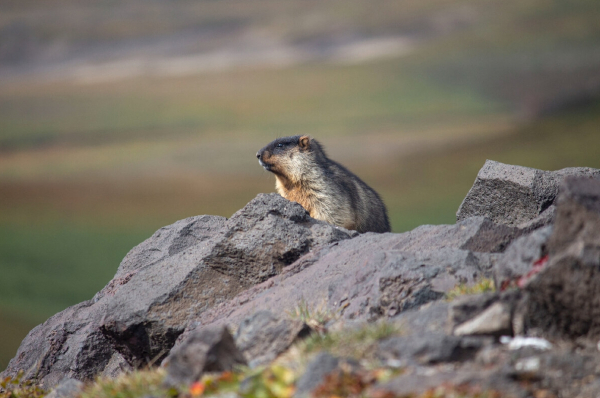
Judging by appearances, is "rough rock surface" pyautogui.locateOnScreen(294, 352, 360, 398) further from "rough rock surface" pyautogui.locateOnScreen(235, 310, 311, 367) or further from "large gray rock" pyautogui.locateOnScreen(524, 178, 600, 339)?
"large gray rock" pyautogui.locateOnScreen(524, 178, 600, 339)

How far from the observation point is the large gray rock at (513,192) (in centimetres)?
697

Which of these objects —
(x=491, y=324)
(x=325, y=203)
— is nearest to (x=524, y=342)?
(x=491, y=324)

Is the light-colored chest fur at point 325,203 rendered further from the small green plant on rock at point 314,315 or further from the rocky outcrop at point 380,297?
the small green plant on rock at point 314,315

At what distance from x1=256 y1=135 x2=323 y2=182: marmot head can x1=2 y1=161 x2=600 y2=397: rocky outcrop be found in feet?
5.25

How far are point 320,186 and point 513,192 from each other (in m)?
2.93

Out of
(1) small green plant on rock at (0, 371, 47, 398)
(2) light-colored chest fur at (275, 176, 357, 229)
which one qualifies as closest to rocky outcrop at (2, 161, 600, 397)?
(1) small green plant on rock at (0, 371, 47, 398)

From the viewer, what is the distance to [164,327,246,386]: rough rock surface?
12.8ft

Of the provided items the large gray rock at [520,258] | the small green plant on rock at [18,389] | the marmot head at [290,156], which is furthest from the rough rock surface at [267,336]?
the marmot head at [290,156]

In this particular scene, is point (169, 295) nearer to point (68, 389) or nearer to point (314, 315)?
point (68, 389)

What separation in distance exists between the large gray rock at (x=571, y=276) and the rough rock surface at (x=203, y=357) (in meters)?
2.02

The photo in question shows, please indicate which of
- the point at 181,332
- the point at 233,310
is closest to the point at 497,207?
the point at 233,310

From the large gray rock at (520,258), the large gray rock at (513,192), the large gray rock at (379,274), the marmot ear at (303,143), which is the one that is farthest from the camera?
the marmot ear at (303,143)

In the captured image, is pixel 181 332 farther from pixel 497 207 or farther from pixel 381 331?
pixel 497 207

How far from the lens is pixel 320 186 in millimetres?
8938
